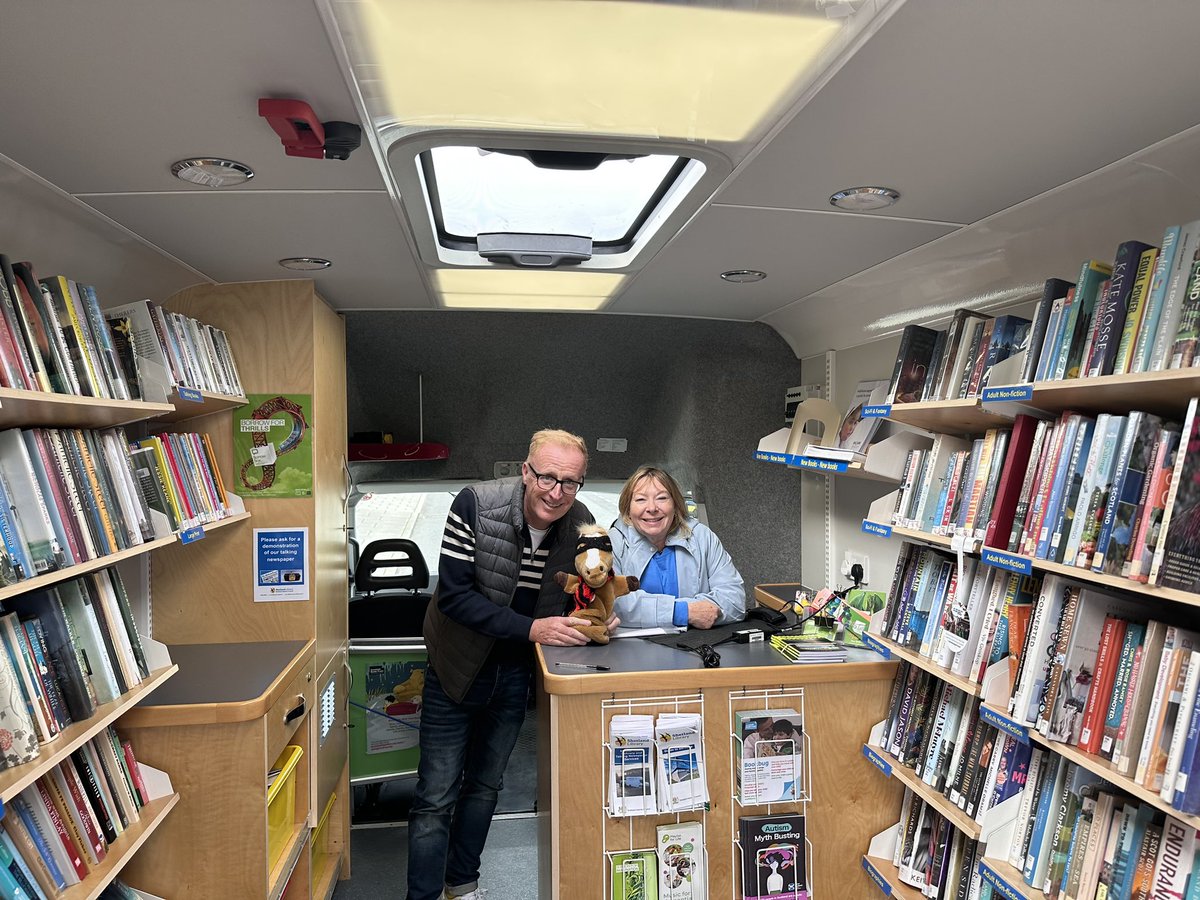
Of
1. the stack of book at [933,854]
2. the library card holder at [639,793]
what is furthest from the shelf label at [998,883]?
the library card holder at [639,793]

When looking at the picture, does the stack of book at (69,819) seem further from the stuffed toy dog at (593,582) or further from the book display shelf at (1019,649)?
the book display shelf at (1019,649)

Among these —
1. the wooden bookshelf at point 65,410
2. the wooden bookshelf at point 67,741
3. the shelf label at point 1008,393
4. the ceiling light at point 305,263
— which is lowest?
the wooden bookshelf at point 67,741

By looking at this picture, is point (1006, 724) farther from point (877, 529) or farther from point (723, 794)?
point (723, 794)

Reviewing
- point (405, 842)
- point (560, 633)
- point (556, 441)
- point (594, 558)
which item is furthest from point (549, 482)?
point (405, 842)

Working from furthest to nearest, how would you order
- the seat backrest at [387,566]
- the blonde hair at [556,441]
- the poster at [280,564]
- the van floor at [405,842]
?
the seat backrest at [387,566]
the van floor at [405,842]
the poster at [280,564]
the blonde hair at [556,441]

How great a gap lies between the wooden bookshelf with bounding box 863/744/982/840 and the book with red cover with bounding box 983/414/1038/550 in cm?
59

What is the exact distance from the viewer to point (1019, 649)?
5.18 ft

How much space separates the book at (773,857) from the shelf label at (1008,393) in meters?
1.23

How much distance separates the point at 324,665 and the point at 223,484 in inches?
29.7

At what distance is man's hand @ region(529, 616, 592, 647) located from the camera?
7.52 feet

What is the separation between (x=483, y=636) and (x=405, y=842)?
1.33 m

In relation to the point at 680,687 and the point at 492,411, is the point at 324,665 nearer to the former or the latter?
the point at 680,687

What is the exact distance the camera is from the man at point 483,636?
2396mm

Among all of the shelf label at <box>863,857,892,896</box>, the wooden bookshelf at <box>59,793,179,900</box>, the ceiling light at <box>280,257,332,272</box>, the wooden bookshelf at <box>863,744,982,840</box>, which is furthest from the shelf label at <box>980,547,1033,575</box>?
the ceiling light at <box>280,257,332,272</box>
